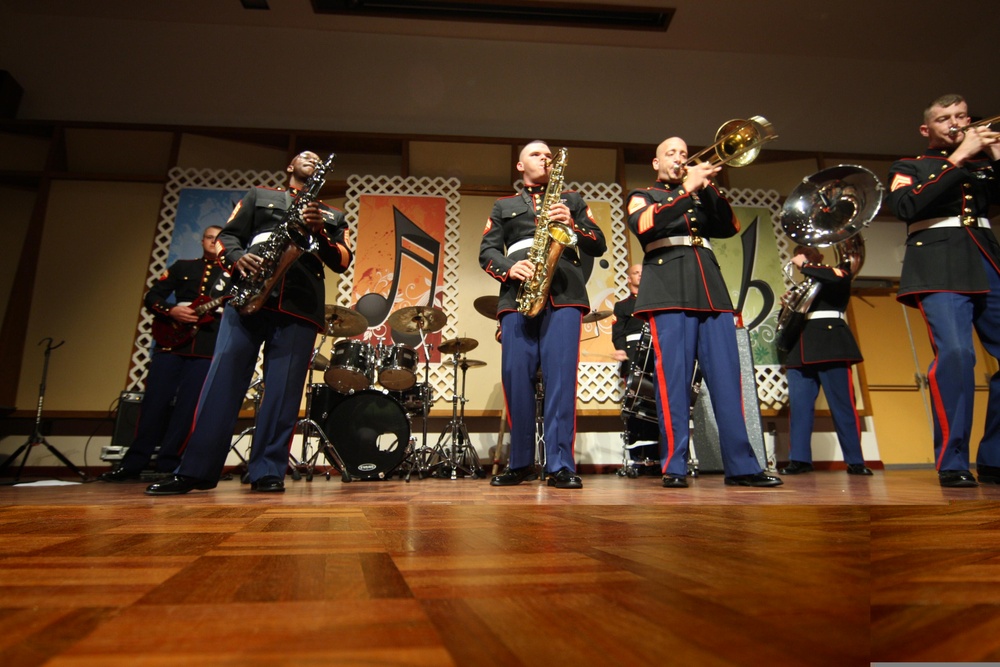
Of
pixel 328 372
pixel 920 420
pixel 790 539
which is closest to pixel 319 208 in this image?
pixel 328 372

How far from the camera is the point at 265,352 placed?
2.28 meters

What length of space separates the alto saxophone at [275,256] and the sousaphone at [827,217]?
2.75 metres

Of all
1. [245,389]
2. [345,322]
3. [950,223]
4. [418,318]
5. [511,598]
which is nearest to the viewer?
[511,598]

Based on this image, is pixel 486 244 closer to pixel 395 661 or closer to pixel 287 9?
pixel 395 661

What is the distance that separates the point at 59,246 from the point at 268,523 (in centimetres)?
538

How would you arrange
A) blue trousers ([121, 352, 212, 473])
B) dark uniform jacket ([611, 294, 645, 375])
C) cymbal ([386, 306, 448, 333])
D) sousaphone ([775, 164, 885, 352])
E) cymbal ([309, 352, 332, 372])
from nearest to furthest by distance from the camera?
sousaphone ([775, 164, 885, 352]), blue trousers ([121, 352, 212, 473]), cymbal ([309, 352, 332, 372]), cymbal ([386, 306, 448, 333]), dark uniform jacket ([611, 294, 645, 375])

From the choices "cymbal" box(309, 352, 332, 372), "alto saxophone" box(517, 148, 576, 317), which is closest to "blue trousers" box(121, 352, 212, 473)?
"cymbal" box(309, 352, 332, 372)

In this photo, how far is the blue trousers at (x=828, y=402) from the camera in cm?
370

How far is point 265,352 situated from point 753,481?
1910 mm

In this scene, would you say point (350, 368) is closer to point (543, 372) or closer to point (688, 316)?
point (543, 372)

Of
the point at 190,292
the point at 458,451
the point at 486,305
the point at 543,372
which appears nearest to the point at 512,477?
the point at 543,372

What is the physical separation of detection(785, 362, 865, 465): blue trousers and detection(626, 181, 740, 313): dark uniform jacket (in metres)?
1.85

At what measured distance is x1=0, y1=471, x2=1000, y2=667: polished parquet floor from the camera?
0.21 meters

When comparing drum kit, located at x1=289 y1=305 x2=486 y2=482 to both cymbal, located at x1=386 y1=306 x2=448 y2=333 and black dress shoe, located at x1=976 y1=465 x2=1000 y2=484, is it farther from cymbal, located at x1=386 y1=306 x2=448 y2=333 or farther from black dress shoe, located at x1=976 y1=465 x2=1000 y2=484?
black dress shoe, located at x1=976 y1=465 x2=1000 y2=484
